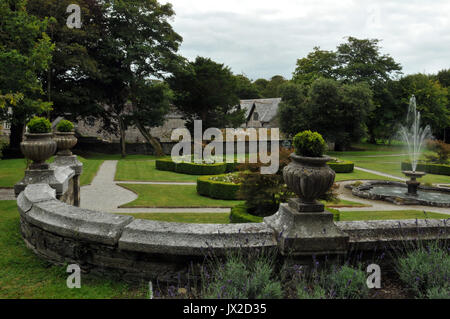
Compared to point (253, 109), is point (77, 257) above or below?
below

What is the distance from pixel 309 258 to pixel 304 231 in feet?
1.08

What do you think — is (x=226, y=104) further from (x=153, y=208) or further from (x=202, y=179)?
(x=153, y=208)

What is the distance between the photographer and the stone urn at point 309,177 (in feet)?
12.0

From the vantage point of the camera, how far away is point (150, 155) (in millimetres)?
33844

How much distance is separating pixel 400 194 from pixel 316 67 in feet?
104

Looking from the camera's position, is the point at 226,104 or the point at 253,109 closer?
the point at 226,104

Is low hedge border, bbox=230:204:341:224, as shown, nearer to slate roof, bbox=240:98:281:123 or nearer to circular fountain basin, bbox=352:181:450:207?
circular fountain basin, bbox=352:181:450:207

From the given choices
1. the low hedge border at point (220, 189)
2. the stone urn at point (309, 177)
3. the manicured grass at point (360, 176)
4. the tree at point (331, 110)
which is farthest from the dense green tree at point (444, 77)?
the stone urn at point (309, 177)

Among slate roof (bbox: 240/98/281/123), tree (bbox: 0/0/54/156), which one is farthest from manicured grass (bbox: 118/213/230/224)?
slate roof (bbox: 240/98/281/123)

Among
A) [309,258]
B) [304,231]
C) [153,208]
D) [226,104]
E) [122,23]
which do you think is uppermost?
[122,23]

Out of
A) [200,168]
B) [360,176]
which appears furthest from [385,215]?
[200,168]

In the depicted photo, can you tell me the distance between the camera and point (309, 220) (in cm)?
373
